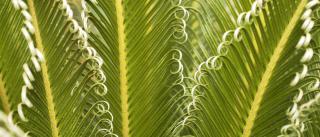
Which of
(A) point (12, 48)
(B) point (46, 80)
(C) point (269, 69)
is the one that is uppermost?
(A) point (12, 48)

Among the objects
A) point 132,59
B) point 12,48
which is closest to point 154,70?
point 132,59

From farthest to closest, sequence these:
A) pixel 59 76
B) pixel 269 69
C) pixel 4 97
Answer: pixel 4 97
pixel 59 76
pixel 269 69

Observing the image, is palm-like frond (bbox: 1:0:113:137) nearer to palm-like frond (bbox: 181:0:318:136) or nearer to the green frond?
the green frond

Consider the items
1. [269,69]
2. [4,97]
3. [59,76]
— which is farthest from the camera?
[4,97]

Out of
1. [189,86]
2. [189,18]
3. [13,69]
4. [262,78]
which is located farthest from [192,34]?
[13,69]

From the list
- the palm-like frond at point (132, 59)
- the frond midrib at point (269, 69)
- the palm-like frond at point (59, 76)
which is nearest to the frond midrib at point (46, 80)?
the palm-like frond at point (59, 76)

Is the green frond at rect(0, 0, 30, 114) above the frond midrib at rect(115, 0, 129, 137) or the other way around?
above

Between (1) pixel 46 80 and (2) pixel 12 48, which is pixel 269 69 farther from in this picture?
(2) pixel 12 48

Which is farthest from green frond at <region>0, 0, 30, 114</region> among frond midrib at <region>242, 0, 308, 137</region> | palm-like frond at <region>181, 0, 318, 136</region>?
frond midrib at <region>242, 0, 308, 137</region>

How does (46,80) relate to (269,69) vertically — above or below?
above

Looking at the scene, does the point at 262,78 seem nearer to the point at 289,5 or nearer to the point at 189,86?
the point at 289,5
